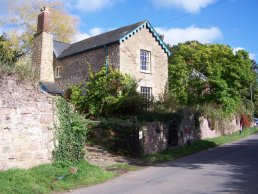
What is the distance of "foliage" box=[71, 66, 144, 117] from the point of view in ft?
69.9

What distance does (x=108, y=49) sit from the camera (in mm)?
24516

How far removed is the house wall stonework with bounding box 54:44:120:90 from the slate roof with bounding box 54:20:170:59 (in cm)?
38

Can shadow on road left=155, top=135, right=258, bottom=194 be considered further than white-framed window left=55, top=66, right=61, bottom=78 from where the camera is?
No

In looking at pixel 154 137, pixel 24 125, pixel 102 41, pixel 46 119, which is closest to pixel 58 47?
pixel 102 41

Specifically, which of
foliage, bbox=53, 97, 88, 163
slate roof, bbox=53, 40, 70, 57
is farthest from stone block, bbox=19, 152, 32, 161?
slate roof, bbox=53, 40, 70, 57

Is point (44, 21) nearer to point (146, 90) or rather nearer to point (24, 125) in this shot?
point (146, 90)

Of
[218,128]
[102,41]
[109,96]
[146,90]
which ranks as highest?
[102,41]

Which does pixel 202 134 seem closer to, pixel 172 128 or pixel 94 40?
pixel 172 128

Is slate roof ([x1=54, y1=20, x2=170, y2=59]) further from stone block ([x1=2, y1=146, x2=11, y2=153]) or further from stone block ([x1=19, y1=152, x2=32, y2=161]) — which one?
stone block ([x1=2, y1=146, x2=11, y2=153])

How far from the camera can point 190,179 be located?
1113cm

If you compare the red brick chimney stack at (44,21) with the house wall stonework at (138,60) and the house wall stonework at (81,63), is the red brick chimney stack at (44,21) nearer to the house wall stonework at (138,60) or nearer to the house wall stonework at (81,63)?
the house wall stonework at (81,63)

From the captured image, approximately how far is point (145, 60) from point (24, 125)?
1640 cm

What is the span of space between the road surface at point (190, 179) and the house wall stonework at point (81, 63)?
11.5 meters

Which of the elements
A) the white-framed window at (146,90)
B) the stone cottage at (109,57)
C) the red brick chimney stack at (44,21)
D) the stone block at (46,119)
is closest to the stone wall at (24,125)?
the stone block at (46,119)
